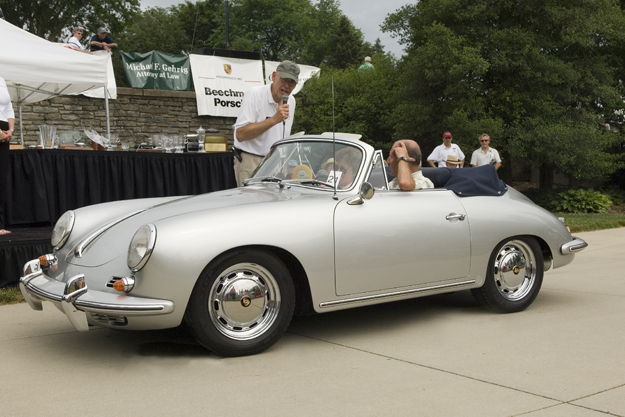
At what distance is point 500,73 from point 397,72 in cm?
369

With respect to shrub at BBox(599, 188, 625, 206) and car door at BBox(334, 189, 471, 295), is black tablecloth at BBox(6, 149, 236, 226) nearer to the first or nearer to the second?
car door at BBox(334, 189, 471, 295)

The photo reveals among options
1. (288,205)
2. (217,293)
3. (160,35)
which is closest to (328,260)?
(288,205)

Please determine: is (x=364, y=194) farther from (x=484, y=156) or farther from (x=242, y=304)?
(x=484, y=156)

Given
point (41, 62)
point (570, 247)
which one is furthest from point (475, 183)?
point (41, 62)

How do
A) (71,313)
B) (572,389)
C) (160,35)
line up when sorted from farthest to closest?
(160,35)
(71,313)
(572,389)

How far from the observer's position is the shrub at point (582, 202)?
15688mm

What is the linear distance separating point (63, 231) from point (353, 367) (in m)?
2.15

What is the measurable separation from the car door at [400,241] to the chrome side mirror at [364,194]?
0.03 m

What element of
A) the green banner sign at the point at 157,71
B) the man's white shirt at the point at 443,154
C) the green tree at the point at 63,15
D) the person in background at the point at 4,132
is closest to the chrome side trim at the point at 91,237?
the person in background at the point at 4,132

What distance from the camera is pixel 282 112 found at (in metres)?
5.63

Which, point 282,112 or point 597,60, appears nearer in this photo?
point 282,112

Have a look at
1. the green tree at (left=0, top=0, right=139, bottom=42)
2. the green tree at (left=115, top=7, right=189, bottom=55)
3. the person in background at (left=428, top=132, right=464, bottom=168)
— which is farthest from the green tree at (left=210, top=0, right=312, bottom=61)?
the person in background at (left=428, top=132, right=464, bottom=168)

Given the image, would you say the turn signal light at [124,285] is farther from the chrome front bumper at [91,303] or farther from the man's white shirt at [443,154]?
the man's white shirt at [443,154]

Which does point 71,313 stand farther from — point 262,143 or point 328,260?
point 262,143
